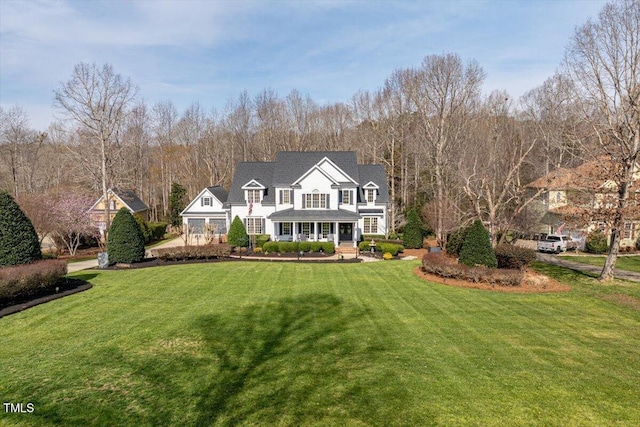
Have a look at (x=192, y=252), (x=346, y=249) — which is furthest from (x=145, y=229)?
(x=346, y=249)

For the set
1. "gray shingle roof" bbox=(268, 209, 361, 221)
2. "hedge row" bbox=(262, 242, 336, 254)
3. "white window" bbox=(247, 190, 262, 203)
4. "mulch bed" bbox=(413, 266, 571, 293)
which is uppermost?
"white window" bbox=(247, 190, 262, 203)

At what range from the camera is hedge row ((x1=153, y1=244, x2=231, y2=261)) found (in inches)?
907

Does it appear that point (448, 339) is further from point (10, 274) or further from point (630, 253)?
point (630, 253)

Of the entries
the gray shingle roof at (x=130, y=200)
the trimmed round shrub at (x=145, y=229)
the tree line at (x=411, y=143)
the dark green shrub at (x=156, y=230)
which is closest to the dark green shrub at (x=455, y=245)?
the tree line at (x=411, y=143)

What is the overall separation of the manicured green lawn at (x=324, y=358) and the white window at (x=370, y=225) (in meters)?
19.8

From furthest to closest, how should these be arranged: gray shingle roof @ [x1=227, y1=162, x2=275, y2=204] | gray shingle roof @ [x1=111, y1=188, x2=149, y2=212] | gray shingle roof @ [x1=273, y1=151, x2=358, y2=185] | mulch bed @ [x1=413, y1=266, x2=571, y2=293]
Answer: gray shingle roof @ [x1=111, y1=188, x2=149, y2=212] < gray shingle roof @ [x1=227, y1=162, x2=275, y2=204] < gray shingle roof @ [x1=273, y1=151, x2=358, y2=185] < mulch bed @ [x1=413, y1=266, x2=571, y2=293]

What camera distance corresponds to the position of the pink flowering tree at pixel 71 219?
27.1 meters

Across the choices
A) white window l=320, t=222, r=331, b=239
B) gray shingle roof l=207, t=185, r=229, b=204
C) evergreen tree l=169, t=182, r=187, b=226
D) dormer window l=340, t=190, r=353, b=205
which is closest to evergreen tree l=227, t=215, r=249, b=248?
white window l=320, t=222, r=331, b=239

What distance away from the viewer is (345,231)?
34.4m

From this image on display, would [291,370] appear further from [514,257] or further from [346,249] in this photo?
[346,249]

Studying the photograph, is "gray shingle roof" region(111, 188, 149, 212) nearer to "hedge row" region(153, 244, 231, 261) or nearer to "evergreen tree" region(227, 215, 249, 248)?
"evergreen tree" region(227, 215, 249, 248)

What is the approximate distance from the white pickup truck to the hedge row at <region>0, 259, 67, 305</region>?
108ft

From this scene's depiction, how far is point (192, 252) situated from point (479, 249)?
17282 millimetres

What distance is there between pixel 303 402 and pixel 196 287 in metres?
10.8
